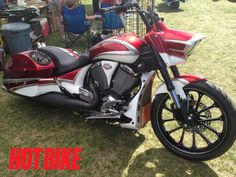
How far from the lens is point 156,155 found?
3.63 metres

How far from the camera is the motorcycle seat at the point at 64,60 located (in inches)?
160

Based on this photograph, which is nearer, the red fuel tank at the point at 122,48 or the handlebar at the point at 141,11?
the handlebar at the point at 141,11

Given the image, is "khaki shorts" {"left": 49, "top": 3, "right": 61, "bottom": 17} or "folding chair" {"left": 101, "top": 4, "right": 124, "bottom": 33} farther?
"khaki shorts" {"left": 49, "top": 3, "right": 61, "bottom": 17}

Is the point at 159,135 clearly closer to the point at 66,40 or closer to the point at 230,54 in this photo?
the point at 230,54

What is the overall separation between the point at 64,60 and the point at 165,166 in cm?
207

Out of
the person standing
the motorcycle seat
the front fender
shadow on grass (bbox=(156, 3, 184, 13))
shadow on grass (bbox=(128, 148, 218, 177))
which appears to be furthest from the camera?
shadow on grass (bbox=(156, 3, 184, 13))

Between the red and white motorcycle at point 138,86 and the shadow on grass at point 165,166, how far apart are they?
111 millimetres

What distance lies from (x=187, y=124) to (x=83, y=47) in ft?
16.1

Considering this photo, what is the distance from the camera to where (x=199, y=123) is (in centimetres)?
338

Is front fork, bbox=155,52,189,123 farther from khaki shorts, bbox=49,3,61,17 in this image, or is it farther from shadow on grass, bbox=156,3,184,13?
shadow on grass, bbox=156,3,184,13

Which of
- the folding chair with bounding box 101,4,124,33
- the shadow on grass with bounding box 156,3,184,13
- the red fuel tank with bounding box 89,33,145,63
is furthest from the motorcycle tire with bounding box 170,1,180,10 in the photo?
the red fuel tank with bounding box 89,33,145,63

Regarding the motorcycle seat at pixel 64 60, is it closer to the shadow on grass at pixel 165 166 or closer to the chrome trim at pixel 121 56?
the chrome trim at pixel 121 56

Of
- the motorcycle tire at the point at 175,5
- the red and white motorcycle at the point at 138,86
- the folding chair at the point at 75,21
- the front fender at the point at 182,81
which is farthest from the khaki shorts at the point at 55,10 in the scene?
the front fender at the point at 182,81

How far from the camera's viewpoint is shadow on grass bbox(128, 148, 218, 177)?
332 centimetres
